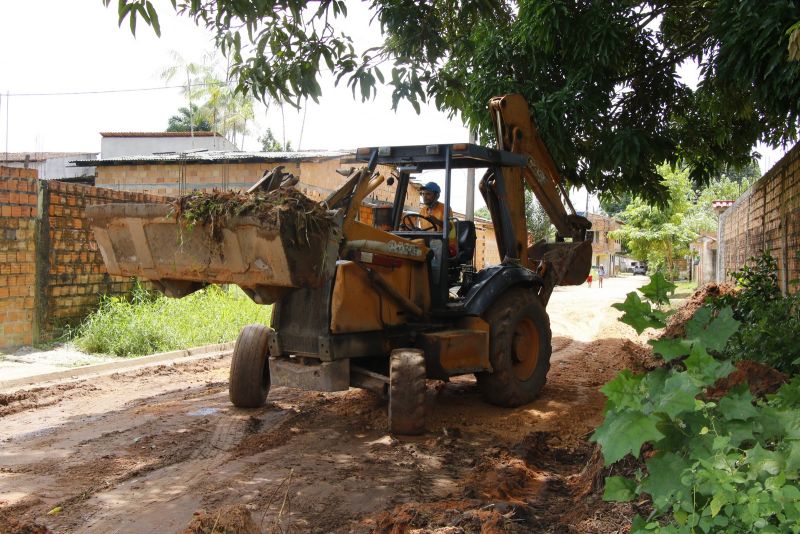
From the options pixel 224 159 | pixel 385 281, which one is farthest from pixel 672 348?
pixel 224 159

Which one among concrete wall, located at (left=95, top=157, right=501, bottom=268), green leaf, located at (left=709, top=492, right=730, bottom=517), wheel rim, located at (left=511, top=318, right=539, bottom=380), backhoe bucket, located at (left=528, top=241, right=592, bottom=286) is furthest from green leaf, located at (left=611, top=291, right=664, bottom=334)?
concrete wall, located at (left=95, top=157, right=501, bottom=268)

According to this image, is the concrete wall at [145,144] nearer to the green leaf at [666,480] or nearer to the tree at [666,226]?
the tree at [666,226]

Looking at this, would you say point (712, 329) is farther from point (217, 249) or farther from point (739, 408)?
point (217, 249)

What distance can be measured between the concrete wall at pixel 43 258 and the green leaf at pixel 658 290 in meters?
9.49

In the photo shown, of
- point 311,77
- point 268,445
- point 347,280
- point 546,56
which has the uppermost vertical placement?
point 546,56

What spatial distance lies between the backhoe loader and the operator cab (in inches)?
0.6

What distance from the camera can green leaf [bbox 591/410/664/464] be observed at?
283 cm

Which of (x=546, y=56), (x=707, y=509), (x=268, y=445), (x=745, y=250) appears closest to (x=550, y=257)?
(x=546, y=56)

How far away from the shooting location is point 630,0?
368 inches

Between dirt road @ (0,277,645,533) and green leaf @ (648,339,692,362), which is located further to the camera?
dirt road @ (0,277,645,533)

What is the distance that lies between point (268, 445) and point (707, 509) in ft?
13.3

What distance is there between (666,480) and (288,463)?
340cm

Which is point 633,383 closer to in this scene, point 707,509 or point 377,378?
Answer: point 707,509

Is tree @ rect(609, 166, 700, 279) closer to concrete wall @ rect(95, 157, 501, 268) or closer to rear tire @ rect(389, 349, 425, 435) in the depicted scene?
concrete wall @ rect(95, 157, 501, 268)
